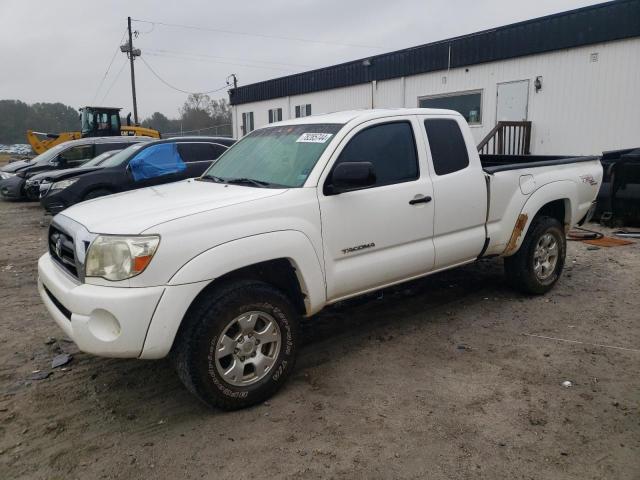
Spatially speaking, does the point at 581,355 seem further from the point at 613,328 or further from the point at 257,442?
the point at 257,442

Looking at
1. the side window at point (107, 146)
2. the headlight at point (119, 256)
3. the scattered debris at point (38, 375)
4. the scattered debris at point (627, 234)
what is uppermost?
the side window at point (107, 146)

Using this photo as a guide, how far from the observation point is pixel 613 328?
4516 millimetres

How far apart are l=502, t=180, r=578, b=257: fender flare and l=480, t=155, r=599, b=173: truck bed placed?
232 mm

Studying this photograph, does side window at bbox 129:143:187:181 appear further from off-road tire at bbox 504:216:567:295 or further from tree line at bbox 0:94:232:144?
tree line at bbox 0:94:232:144

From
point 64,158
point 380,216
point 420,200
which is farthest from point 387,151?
point 64,158

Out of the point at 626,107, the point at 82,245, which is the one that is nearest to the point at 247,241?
the point at 82,245

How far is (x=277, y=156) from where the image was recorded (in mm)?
4039

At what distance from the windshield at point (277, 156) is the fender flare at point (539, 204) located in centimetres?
219

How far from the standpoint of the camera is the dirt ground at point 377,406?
275cm

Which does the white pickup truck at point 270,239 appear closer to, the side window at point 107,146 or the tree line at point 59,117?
the side window at point 107,146

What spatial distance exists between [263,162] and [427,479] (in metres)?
2.58

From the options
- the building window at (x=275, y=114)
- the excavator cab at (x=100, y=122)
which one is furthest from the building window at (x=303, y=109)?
the excavator cab at (x=100, y=122)

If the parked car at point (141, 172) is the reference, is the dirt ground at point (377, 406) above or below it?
below

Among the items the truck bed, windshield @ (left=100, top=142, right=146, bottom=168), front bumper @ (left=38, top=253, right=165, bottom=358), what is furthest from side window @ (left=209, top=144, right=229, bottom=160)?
front bumper @ (left=38, top=253, right=165, bottom=358)
